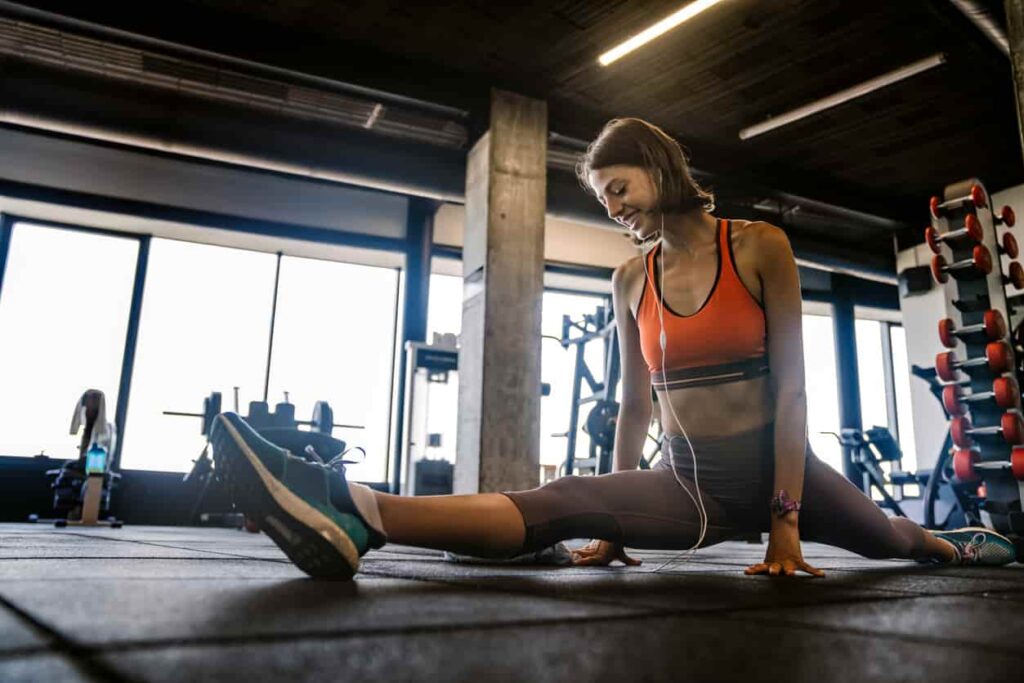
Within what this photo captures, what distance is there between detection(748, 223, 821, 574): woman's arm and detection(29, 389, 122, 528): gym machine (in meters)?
5.28

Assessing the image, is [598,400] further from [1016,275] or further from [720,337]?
[720,337]

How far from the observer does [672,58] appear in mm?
5379

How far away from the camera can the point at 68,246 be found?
750 centimetres

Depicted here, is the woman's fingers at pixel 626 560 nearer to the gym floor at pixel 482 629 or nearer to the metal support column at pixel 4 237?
the gym floor at pixel 482 629

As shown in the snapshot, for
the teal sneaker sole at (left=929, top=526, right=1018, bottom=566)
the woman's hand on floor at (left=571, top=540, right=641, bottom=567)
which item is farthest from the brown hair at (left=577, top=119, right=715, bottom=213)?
the teal sneaker sole at (left=929, top=526, right=1018, bottom=566)

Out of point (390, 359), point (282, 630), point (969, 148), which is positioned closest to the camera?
point (282, 630)

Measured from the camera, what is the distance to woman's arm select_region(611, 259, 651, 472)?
1.89 metres

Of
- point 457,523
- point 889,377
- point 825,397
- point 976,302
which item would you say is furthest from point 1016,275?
point 889,377

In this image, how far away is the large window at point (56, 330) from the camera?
22.9 feet

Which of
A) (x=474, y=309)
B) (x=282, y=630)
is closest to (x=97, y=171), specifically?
(x=474, y=309)

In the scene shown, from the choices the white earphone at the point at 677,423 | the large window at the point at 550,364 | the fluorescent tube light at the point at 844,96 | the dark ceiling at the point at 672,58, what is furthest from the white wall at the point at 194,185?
the white earphone at the point at 677,423

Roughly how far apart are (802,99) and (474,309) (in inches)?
120

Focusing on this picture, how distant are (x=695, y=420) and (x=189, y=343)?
6761mm

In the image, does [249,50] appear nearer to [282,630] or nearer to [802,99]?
[802,99]
